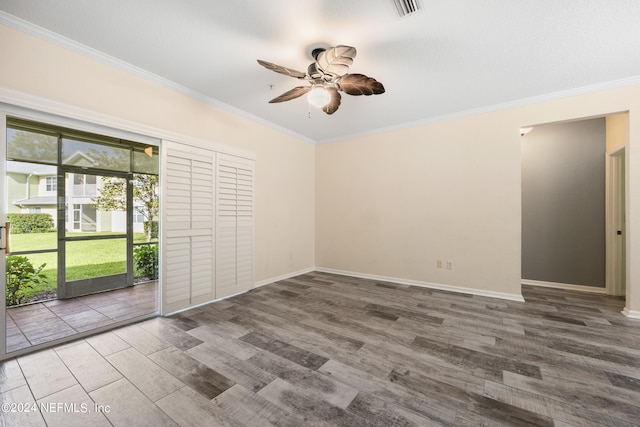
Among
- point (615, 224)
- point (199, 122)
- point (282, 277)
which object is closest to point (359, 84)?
point (199, 122)

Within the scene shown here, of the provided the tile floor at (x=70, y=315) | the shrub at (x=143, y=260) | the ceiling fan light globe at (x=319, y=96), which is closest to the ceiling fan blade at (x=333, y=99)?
the ceiling fan light globe at (x=319, y=96)

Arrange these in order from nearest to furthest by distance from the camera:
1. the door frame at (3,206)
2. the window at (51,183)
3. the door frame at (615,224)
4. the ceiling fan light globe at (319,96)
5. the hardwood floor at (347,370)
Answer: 1. the hardwood floor at (347,370)
2. the door frame at (3,206)
3. the ceiling fan light globe at (319,96)
4. the window at (51,183)
5. the door frame at (615,224)

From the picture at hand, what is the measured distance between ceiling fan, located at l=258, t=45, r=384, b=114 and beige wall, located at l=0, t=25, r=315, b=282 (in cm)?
140

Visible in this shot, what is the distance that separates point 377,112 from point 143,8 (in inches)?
116

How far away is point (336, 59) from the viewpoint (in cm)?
202

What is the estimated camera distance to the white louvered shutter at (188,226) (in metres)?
2.96

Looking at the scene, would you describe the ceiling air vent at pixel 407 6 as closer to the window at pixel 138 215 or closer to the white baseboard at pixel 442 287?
the white baseboard at pixel 442 287

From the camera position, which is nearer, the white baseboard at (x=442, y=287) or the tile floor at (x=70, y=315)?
the tile floor at (x=70, y=315)

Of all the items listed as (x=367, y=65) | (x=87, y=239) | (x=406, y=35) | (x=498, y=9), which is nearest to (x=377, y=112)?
(x=367, y=65)

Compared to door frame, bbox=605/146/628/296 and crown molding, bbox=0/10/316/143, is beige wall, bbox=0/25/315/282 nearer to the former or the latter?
crown molding, bbox=0/10/316/143

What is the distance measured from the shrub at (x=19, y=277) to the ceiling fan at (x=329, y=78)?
12.9 ft

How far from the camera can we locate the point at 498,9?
1.91 m

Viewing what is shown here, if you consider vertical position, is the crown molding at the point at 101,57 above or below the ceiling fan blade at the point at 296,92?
above

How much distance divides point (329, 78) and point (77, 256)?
4.46 m
